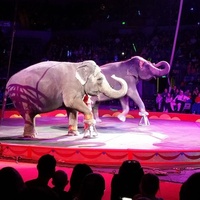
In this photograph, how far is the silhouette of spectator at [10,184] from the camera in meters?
2.64

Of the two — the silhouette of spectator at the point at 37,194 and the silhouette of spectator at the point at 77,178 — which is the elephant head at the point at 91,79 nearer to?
the silhouette of spectator at the point at 77,178

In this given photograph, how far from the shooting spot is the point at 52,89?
9461 millimetres

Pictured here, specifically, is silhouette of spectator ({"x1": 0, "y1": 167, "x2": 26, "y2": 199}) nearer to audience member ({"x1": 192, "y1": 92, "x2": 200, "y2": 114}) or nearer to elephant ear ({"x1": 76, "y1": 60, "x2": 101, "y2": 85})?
elephant ear ({"x1": 76, "y1": 60, "x2": 101, "y2": 85})

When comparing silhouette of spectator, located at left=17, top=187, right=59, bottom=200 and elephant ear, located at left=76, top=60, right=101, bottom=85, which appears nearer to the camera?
silhouette of spectator, located at left=17, top=187, right=59, bottom=200

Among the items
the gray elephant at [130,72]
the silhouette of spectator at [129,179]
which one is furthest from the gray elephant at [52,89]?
the silhouette of spectator at [129,179]

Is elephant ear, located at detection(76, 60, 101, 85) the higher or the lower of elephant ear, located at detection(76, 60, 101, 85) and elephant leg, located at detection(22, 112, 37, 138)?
the higher

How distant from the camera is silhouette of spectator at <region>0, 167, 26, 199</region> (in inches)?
104

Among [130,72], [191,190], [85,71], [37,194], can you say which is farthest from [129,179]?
[130,72]

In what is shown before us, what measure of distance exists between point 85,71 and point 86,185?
23.4 feet

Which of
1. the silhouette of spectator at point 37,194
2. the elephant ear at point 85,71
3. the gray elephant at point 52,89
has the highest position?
the elephant ear at point 85,71

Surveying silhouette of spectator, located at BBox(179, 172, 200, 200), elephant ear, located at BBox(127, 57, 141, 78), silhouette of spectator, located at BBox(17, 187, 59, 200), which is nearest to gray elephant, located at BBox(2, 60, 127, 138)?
elephant ear, located at BBox(127, 57, 141, 78)

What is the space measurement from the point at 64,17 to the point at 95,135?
758 inches

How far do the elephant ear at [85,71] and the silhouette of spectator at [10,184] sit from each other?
6814 mm

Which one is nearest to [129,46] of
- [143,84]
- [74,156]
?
[143,84]
